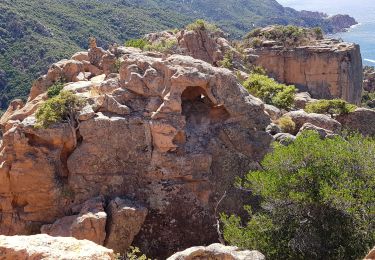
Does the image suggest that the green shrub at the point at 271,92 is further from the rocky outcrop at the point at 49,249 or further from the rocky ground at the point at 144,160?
the rocky outcrop at the point at 49,249

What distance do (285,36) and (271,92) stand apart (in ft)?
91.5

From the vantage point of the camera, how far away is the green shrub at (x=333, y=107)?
30.3m

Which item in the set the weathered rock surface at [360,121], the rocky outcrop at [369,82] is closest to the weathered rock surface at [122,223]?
the weathered rock surface at [360,121]

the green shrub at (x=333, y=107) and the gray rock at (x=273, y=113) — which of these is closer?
the gray rock at (x=273, y=113)

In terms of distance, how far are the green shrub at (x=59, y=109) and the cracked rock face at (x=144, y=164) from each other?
14.1 inches

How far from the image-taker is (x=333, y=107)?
31484mm

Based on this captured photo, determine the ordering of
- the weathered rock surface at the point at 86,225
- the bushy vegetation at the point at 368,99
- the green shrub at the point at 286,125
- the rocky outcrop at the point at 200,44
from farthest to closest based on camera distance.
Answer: the bushy vegetation at the point at 368,99 < the rocky outcrop at the point at 200,44 < the green shrub at the point at 286,125 < the weathered rock surface at the point at 86,225

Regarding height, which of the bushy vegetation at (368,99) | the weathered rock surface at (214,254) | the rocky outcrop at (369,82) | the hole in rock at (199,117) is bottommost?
the bushy vegetation at (368,99)

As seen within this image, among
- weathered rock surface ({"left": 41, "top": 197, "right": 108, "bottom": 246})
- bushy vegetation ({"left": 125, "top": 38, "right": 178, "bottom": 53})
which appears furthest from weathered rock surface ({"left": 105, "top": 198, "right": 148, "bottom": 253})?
bushy vegetation ({"left": 125, "top": 38, "right": 178, "bottom": 53})

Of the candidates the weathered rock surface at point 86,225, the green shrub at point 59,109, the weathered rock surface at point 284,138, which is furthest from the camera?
the weathered rock surface at point 284,138

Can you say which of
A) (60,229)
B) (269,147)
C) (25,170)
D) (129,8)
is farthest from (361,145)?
(129,8)

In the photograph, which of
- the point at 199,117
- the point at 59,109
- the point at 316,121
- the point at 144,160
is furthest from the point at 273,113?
the point at 59,109

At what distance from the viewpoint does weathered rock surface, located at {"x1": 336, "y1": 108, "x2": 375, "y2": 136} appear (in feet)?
94.2

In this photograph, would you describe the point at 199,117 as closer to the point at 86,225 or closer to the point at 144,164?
the point at 144,164
